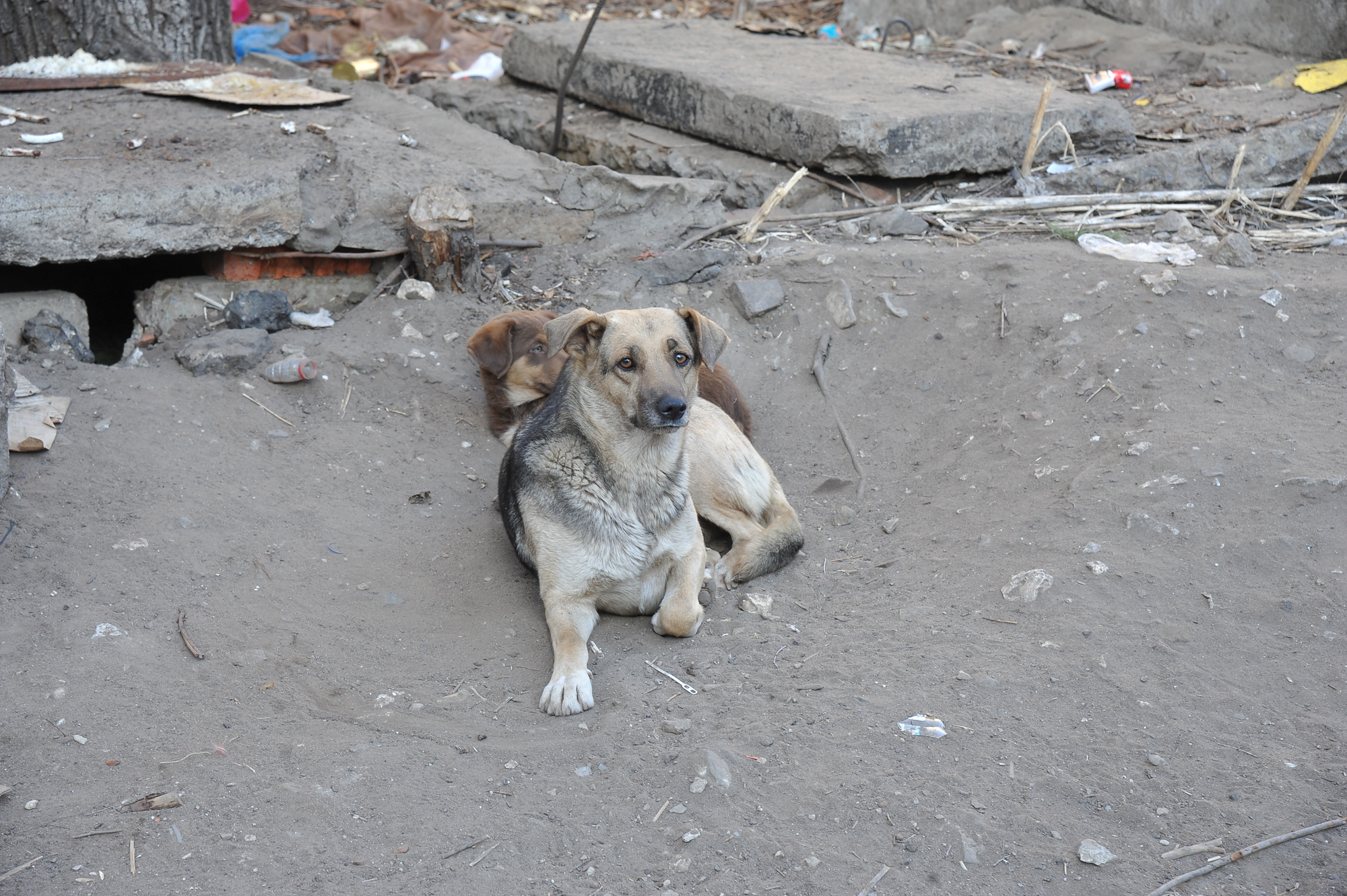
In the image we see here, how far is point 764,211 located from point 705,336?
2.96m

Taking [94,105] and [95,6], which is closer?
[94,105]

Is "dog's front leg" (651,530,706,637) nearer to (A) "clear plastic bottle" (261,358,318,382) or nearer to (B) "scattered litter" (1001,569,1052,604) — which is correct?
(B) "scattered litter" (1001,569,1052,604)

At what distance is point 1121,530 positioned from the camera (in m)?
4.09

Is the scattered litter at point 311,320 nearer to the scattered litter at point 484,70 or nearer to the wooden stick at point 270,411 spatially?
the wooden stick at point 270,411

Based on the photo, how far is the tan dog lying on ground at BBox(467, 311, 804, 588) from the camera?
450 centimetres

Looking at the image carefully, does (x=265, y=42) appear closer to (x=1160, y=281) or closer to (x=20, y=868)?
(x=1160, y=281)

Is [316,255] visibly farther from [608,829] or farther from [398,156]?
[608,829]

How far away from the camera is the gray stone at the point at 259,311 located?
19.0 ft

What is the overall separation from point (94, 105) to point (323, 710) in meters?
5.17

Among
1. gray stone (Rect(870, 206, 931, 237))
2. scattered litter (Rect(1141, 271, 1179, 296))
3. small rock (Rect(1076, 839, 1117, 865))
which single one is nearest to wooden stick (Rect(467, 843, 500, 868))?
small rock (Rect(1076, 839, 1117, 865))

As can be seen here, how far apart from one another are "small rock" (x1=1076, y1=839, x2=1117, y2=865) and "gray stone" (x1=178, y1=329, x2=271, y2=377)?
15.4ft

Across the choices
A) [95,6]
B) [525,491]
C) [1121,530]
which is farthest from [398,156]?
[1121,530]

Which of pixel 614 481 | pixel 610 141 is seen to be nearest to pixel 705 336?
pixel 614 481

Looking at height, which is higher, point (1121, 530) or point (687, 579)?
point (1121, 530)
